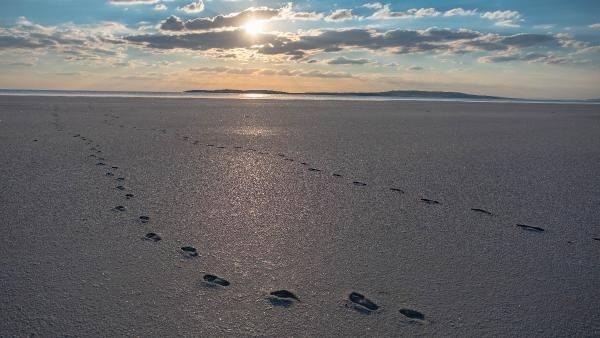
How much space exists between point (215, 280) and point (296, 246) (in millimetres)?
642

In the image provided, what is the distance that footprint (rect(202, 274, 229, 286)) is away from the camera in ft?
7.32

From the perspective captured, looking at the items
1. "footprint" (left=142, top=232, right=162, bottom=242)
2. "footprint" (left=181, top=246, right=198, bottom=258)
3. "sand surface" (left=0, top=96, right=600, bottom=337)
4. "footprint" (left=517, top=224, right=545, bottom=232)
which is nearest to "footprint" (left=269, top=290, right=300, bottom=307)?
"sand surface" (left=0, top=96, right=600, bottom=337)

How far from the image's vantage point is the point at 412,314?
1.98m

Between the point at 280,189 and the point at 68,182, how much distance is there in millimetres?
1919

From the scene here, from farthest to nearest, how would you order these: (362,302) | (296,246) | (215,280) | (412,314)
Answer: (296,246) → (215,280) → (362,302) → (412,314)

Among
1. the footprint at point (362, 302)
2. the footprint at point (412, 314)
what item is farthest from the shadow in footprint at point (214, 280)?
the footprint at point (412, 314)

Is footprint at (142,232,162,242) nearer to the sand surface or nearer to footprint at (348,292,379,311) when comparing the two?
the sand surface

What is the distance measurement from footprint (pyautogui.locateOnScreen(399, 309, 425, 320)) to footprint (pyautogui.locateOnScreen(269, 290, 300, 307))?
456mm

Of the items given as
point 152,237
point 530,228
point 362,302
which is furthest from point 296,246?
point 530,228

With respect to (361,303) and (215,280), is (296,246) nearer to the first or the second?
(215,280)

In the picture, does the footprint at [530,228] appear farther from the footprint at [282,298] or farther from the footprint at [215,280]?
the footprint at [215,280]

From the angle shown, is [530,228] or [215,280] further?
[530,228]

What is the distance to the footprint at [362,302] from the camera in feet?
6.65

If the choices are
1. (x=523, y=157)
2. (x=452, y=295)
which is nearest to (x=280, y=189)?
(x=452, y=295)
